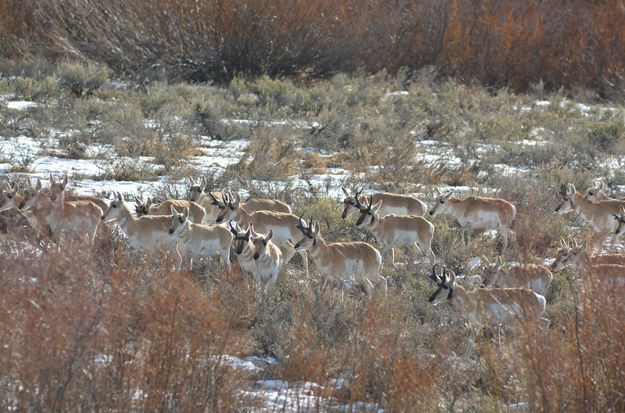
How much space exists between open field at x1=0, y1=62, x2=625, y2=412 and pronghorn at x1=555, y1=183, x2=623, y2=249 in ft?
0.54

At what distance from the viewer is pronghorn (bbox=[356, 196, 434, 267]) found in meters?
11.4

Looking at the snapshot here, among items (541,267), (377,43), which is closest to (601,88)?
(377,43)

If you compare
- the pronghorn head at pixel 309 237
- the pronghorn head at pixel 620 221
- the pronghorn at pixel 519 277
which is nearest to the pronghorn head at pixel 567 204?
the pronghorn head at pixel 620 221

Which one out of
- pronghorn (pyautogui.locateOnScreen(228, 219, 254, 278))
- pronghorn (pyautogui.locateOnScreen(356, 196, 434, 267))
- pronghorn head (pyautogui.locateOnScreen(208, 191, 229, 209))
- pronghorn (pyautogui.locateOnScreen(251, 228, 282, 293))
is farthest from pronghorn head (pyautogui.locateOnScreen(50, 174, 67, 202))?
pronghorn (pyautogui.locateOnScreen(356, 196, 434, 267))

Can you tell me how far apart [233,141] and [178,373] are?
37.2 feet

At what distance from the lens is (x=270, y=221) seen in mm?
11328

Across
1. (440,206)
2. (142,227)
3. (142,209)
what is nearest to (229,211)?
(142,209)

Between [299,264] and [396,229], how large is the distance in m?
1.06

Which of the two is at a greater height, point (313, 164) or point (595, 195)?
point (595, 195)

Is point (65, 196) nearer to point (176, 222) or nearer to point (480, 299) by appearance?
point (176, 222)

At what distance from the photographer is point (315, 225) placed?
10.3 meters

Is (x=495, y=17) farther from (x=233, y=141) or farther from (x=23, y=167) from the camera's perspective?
(x=23, y=167)

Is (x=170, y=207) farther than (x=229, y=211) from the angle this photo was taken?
No

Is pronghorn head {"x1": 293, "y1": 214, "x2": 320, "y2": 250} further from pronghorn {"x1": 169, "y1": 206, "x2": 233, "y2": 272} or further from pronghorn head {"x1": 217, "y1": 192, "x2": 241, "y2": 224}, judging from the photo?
pronghorn head {"x1": 217, "y1": 192, "x2": 241, "y2": 224}
